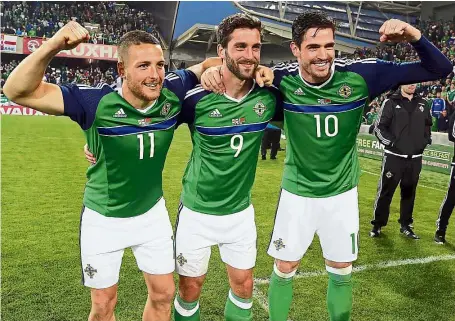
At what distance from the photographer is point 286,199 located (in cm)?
309

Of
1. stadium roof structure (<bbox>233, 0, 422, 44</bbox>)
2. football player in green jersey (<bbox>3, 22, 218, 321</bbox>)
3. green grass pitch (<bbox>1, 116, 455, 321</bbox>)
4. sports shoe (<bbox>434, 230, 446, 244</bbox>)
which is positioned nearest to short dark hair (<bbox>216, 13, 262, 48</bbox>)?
football player in green jersey (<bbox>3, 22, 218, 321</bbox>)

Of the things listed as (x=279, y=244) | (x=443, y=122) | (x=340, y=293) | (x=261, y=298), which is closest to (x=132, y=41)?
(x=279, y=244)

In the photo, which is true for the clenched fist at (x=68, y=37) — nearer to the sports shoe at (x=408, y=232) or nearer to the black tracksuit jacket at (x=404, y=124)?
the black tracksuit jacket at (x=404, y=124)

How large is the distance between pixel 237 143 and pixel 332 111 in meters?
0.67

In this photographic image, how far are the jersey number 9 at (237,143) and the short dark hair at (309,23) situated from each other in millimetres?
731

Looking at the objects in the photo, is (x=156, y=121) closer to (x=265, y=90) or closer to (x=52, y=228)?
(x=265, y=90)

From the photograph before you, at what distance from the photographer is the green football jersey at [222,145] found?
2770 millimetres

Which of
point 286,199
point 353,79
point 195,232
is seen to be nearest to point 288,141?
point 286,199

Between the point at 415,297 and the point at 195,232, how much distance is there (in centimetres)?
241

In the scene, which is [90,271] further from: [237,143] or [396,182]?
[396,182]

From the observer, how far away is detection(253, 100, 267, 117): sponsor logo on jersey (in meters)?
2.84

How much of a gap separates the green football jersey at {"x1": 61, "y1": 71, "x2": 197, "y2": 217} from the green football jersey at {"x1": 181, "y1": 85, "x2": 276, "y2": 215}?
0.17m

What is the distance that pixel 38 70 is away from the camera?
2174 millimetres

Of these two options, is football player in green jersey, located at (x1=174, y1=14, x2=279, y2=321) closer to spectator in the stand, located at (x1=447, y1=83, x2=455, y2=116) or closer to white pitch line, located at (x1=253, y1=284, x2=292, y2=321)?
white pitch line, located at (x1=253, y1=284, x2=292, y2=321)
